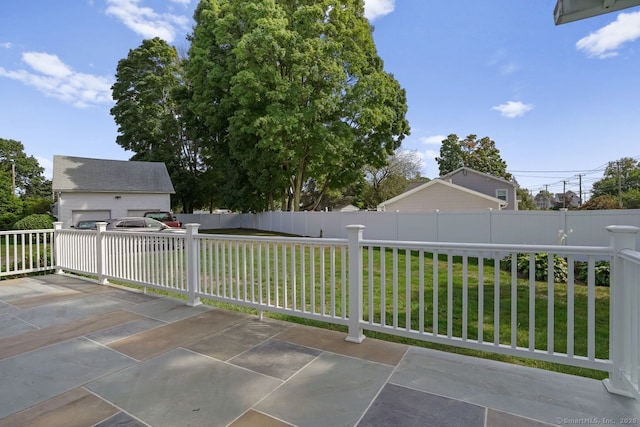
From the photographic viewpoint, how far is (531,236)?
325 inches

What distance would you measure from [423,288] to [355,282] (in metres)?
0.60

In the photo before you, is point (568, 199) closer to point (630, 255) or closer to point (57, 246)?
point (630, 255)

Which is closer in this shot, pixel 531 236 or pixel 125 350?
pixel 125 350

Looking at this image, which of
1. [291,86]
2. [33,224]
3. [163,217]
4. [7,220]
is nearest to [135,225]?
[163,217]

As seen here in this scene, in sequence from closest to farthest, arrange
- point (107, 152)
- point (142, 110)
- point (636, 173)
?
1. point (142, 110)
2. point (107, 152)
3. point (636, 173)

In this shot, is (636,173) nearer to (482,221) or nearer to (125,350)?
(482,221)

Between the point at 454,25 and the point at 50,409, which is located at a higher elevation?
the point at 454,25

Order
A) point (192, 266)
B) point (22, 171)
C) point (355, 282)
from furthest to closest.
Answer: point (22, 171) < point (192, 266) < point (355, 282)

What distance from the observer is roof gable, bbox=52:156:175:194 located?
51.7ft

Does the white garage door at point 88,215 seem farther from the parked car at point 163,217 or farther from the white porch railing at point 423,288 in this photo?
the white porch railing at point 423,288

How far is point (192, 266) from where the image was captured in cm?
397

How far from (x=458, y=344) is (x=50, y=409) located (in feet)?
8.80

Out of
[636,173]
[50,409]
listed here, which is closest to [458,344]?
[50,409]

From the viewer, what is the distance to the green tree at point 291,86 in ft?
44.5
